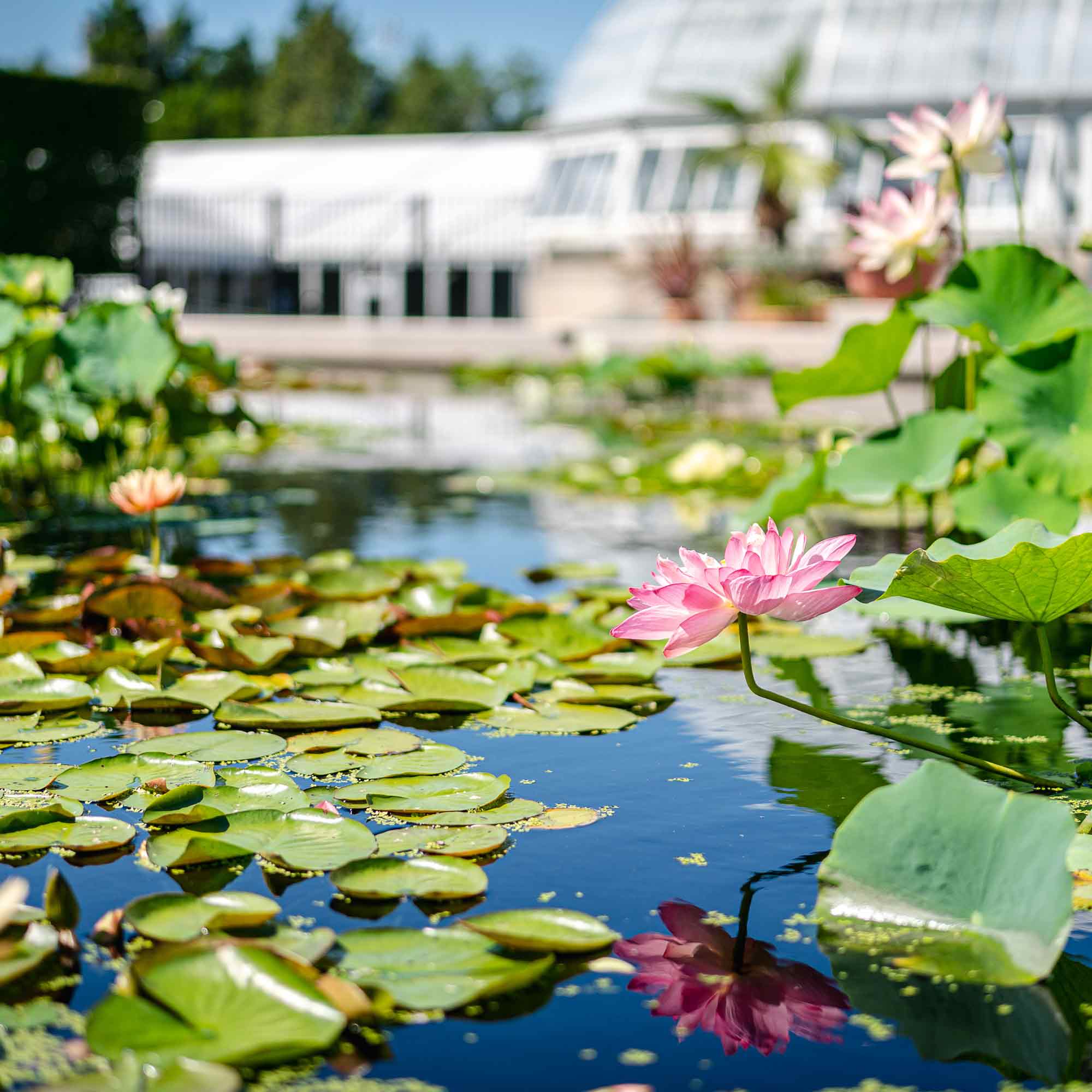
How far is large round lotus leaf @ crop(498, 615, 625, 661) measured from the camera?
1.88 m

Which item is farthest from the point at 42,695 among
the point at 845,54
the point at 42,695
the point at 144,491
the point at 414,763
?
the point at 845,54

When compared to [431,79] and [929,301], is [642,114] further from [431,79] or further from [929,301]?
[431,79]

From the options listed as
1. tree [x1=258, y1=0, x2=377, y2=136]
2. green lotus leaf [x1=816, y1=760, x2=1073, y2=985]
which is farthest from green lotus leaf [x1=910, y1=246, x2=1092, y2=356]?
tree [x1=258, y1=0, x2=377, y2=136]

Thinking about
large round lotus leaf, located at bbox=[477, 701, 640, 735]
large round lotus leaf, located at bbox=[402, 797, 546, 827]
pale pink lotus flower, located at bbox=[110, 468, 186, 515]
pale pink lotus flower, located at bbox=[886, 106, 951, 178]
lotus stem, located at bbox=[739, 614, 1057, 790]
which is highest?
pale pink lotus flower, located at bbox=[886, 106, 951, 178]

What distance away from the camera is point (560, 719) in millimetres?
1590

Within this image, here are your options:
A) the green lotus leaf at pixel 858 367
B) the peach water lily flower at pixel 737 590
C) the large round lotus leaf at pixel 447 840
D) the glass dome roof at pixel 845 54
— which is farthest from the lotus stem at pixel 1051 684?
the glass dome roof at pixel 845 54

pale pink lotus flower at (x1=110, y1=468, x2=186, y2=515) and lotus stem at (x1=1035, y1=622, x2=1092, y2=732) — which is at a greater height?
pale pink lotus flower at (x1=110, y1=468, x2=186, y2=515)

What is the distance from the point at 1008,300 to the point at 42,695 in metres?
1.46

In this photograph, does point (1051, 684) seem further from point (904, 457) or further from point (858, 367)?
point (858, 367)

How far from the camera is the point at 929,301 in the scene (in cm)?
193

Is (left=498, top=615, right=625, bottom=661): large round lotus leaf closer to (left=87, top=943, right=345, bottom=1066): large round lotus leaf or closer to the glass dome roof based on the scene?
(left=87, top=943, right=345, bottom=1066): large round lotus leaf

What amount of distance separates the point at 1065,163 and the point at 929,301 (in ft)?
39.0

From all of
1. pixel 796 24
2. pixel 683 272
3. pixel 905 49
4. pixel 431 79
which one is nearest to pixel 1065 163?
pixel 905 49

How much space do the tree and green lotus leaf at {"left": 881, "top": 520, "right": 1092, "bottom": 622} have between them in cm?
3767
